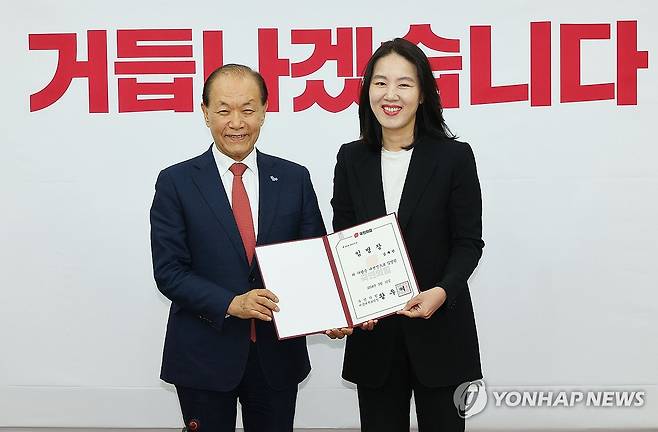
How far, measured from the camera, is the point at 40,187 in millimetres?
3369

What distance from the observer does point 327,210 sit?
340cm

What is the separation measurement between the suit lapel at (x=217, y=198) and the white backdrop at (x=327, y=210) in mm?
1314

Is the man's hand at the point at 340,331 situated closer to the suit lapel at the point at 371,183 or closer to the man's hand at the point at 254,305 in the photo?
the man's hand at the point at 254,305

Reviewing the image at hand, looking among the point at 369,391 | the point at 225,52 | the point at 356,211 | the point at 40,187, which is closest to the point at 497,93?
the point at 225,52

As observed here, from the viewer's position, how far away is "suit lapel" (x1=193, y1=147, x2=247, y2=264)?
200 centimetres

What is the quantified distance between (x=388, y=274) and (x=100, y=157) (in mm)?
1811

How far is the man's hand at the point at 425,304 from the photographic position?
1.95 metres

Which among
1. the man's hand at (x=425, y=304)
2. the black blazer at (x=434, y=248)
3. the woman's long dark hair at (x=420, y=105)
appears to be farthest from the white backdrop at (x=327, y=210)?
the man's hand at (x=425, y=304)

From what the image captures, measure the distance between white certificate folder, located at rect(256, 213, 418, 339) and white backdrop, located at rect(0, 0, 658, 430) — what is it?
1.36 m

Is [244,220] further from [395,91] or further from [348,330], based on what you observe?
[395,91]

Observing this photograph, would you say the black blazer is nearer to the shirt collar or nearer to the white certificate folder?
the white certificate folder

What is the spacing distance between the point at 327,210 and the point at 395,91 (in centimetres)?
140

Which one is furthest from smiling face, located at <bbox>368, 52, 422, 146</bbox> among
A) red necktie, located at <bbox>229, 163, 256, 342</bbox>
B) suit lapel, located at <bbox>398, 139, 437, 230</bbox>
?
red necktie, located at <bbox>229, 163, 256, 342</bbox>

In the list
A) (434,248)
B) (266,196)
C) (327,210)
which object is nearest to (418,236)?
(434,248)
